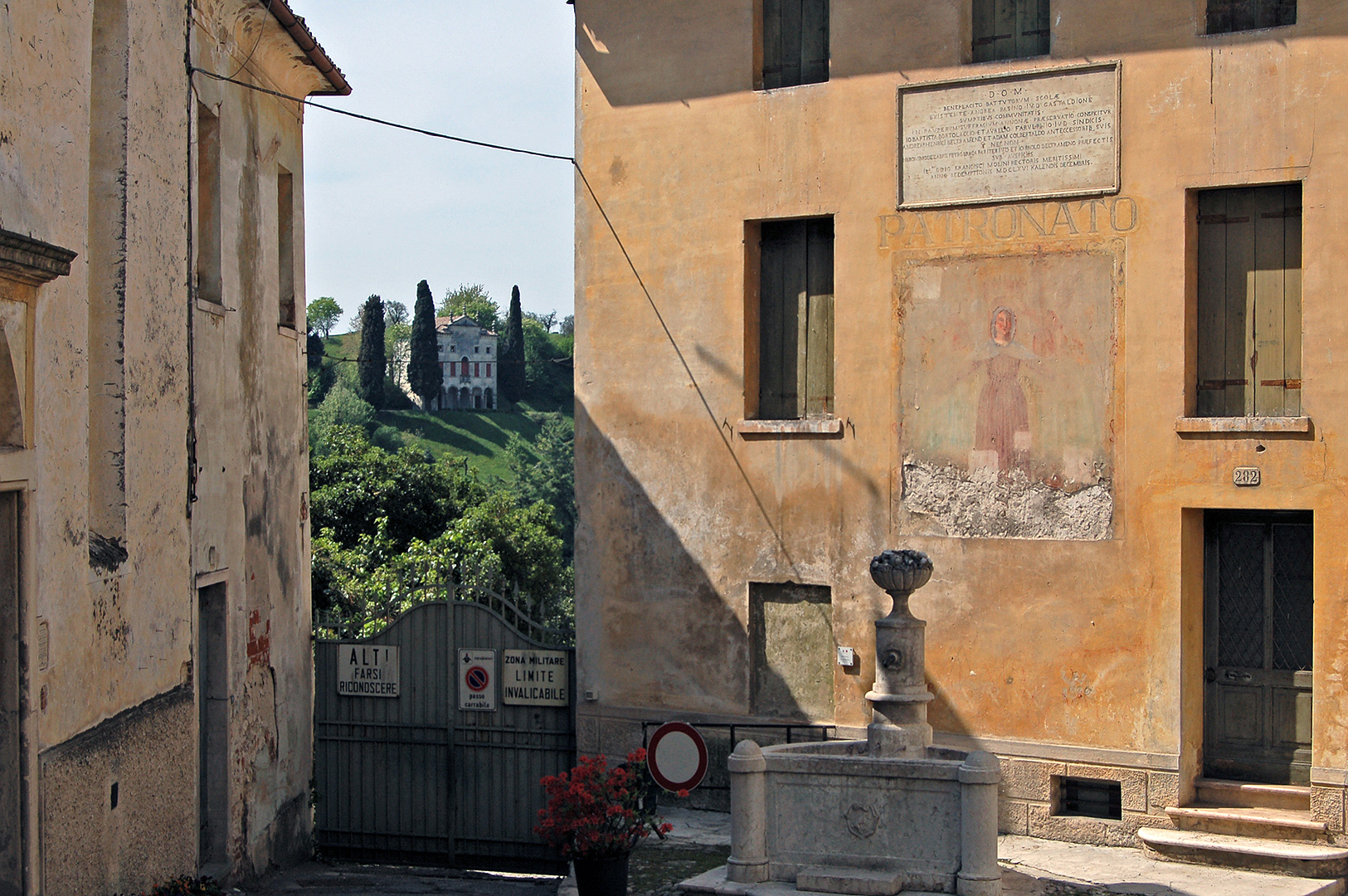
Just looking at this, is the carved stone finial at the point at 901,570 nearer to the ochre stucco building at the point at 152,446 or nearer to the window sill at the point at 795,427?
the window sill at the point at 795,427

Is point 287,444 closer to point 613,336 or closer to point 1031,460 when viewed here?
point 613,336

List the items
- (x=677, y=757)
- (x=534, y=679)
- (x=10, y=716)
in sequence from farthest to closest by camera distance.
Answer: (x=534, y=679)
(x=677, y=757)
(x=10, y=716)

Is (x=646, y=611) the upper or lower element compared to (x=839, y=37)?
lower

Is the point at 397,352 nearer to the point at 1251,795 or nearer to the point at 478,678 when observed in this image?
the point at 478,678

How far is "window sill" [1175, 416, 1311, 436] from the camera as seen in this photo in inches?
416

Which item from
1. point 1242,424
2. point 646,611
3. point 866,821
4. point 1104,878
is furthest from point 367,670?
point 1242,424

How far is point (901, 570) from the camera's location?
1011cm

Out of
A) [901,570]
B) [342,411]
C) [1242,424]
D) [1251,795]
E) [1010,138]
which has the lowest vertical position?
[1251,795]

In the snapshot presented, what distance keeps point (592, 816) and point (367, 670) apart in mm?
4651

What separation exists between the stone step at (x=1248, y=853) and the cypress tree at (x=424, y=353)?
80571 mm

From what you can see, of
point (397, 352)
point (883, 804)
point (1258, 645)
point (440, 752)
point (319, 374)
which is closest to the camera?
point (883, 804)

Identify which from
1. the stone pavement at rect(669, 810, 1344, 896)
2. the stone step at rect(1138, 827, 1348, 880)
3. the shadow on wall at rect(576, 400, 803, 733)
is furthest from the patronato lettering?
the stone pavement at rect(669, 810, 1344, 896)

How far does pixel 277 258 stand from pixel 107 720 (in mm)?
6023

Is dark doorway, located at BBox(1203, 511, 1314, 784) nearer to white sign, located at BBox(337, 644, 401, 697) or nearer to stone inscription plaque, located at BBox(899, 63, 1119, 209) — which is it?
stone inscription plaque, located at BBox(899, 63, 1119, 209)
